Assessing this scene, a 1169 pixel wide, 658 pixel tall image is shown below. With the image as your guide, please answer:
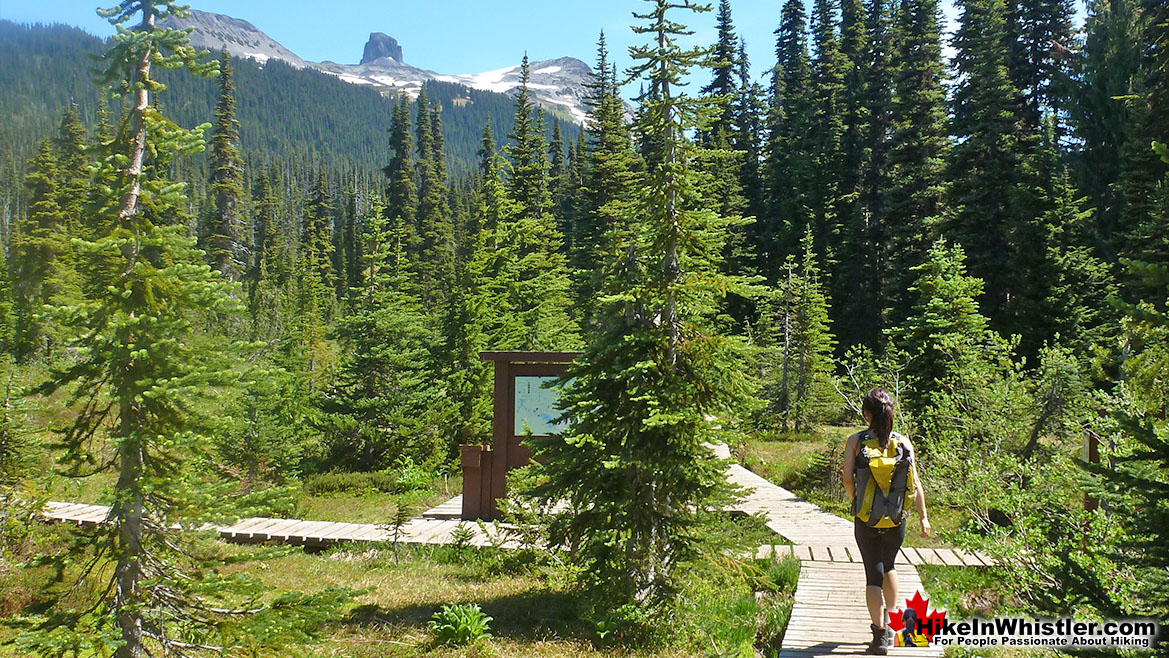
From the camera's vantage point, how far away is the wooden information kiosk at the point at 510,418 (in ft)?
42.1

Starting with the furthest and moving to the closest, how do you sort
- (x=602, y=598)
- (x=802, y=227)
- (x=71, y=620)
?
(x=802, y=227) → (x=602, y=598) → (x=71, y=620)

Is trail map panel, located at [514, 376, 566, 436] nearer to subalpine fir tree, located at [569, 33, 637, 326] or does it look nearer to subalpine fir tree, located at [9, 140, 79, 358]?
subalpine fir tree, located at [569, 33, 637, 326]

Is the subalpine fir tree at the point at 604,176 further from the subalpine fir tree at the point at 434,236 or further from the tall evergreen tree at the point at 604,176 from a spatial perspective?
the subalpine fir tree at the point at 434,236

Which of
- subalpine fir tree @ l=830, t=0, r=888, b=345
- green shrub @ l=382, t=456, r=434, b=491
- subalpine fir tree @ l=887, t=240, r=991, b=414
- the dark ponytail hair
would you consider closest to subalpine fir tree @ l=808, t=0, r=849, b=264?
subalpine fir tree @ l=830, t=0, r=888, b=345

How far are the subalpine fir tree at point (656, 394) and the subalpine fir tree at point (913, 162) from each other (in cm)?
2997

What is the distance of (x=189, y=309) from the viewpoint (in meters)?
5.50

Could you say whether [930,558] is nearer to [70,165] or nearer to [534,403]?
[534,403]

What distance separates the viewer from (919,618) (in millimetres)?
6699

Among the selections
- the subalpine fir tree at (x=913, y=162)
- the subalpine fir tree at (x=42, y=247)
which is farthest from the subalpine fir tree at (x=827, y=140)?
the subalpine fir tree at (x=42, y=247)

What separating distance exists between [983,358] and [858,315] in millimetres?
28003

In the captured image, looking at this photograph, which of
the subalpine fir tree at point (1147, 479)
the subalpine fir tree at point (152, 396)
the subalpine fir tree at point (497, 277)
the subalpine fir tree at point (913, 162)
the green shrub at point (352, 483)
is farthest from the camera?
the subalpine fir tree at point (913, 162)

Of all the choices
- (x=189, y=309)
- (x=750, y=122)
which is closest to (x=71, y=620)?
(x=189, y=309)

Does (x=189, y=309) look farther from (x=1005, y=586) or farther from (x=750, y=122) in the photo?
(x=750, y=122)

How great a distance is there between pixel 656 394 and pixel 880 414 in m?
2.13
